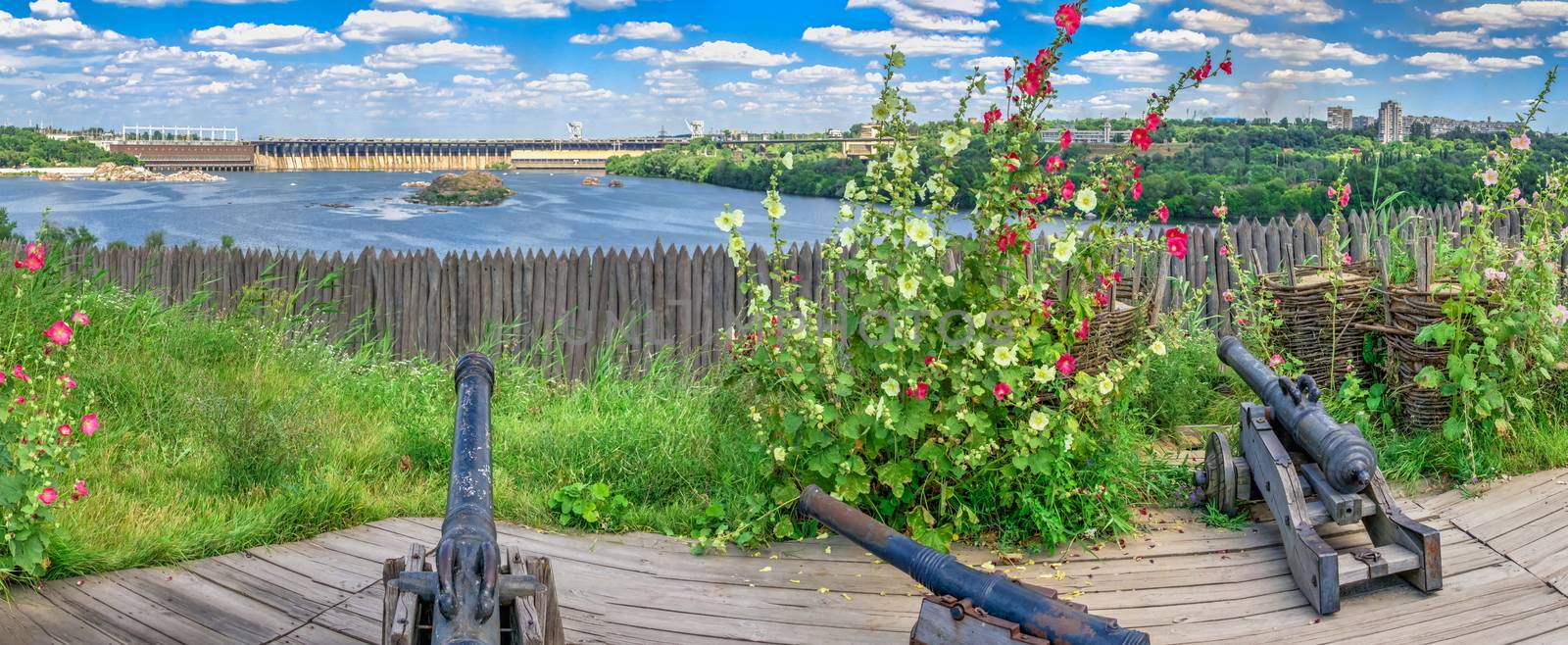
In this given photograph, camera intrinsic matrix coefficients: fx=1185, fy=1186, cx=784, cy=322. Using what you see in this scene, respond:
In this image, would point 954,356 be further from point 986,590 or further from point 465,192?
point 465,192

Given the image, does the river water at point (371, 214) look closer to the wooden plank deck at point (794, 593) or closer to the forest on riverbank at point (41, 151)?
the forest on riverbank at point (41, 151)

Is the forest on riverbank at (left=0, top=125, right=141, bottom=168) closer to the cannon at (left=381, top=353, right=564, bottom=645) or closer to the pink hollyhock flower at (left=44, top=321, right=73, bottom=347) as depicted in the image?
the pink hollyhock flower at (left=44, top=321, right=73, bottom=347)

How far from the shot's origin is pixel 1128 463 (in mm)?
4988

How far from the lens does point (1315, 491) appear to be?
173 inches

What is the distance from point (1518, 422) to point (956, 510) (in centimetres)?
287

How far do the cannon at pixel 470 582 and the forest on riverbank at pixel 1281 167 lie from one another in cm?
443

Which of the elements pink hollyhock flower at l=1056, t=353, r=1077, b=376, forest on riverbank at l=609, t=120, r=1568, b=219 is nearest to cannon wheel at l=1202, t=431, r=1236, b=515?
pink hollyhock flower at l=1056, t=353, r=1077, b=376

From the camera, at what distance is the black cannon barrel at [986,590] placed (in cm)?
270

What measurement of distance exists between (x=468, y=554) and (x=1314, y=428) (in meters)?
3.31

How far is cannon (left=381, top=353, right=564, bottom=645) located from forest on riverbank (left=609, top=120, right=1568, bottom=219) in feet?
14.5

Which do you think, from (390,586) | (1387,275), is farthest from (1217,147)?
(390,586)

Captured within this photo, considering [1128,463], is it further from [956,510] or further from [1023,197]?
[1023,197]

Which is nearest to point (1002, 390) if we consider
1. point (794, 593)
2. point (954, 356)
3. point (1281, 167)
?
point (954, 356)

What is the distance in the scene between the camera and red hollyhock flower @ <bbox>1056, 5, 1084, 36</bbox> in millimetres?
4473
